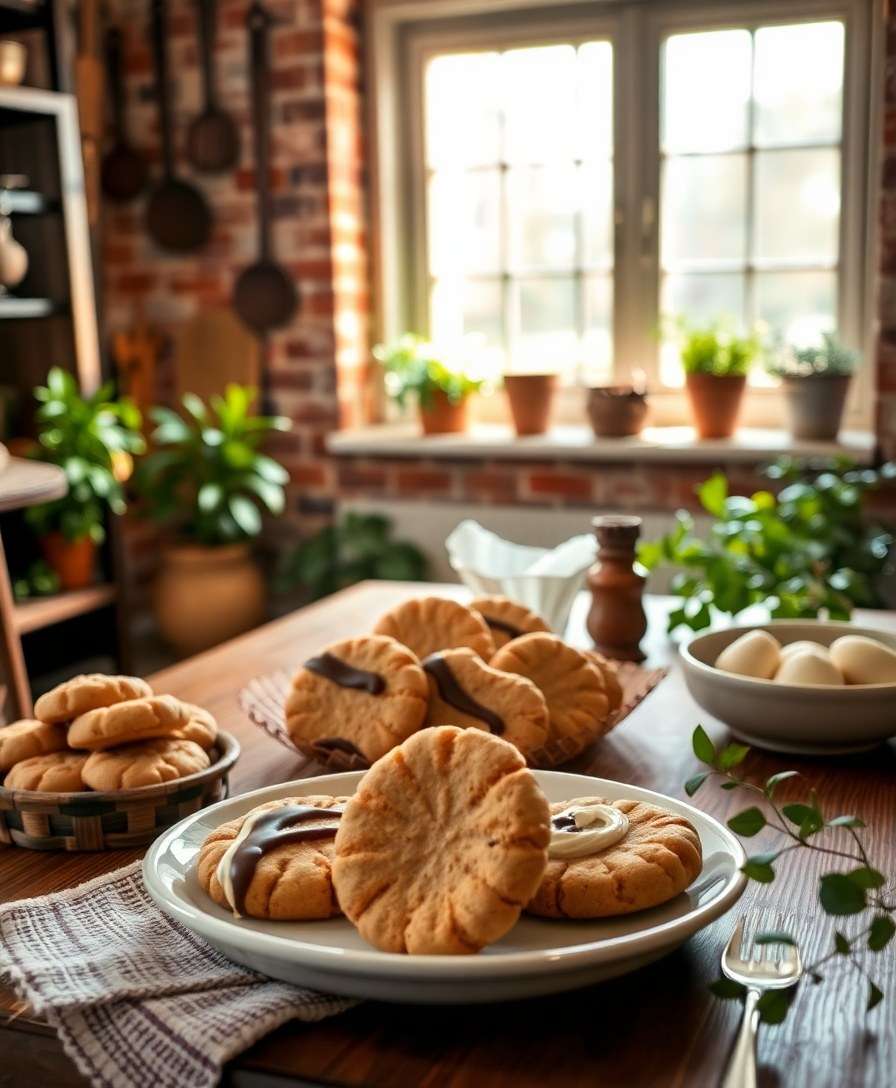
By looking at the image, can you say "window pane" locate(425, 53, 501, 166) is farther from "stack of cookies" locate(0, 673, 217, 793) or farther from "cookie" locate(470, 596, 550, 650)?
"stack of cookies" locate(0, 673, 217, 793)

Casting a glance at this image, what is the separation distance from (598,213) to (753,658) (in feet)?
8.98

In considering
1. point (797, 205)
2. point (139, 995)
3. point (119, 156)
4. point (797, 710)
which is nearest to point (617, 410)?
point (797, 205)

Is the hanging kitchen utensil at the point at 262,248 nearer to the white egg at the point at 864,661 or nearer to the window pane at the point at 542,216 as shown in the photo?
the window pane at the point at 542,216

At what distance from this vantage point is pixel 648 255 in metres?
3.71

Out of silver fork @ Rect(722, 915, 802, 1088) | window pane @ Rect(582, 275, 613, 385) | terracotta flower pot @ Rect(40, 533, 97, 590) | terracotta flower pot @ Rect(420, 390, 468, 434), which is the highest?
window pane @ Rect(582, 275, 613, 385)

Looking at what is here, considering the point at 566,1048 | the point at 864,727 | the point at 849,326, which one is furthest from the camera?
the point at 849,326

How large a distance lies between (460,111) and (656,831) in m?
3.42

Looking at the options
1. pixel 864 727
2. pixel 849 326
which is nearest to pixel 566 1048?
pixel 864 727

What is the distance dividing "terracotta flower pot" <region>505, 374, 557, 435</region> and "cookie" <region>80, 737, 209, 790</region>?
2.70 metres

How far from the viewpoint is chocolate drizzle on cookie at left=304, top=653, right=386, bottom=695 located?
1.14m

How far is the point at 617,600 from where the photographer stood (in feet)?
5.16

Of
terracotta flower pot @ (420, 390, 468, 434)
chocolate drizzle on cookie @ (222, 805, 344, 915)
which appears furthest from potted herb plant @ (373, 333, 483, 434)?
chocolate drizzle on cookie @ (222, 805, 344, 915)

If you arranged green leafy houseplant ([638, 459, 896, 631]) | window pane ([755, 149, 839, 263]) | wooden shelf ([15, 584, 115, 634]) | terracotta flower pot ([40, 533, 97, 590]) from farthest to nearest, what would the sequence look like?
1. window pane ([755, 149, 839, 263])
2. terracotta flower pot ([40, 533, 97, 590])
3. wooden shelf ([15, 584, 115, 634])
4. green leafy houseplant ([638, 459, 896, 631])

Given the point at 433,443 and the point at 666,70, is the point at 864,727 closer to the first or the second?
the point at 433,443
